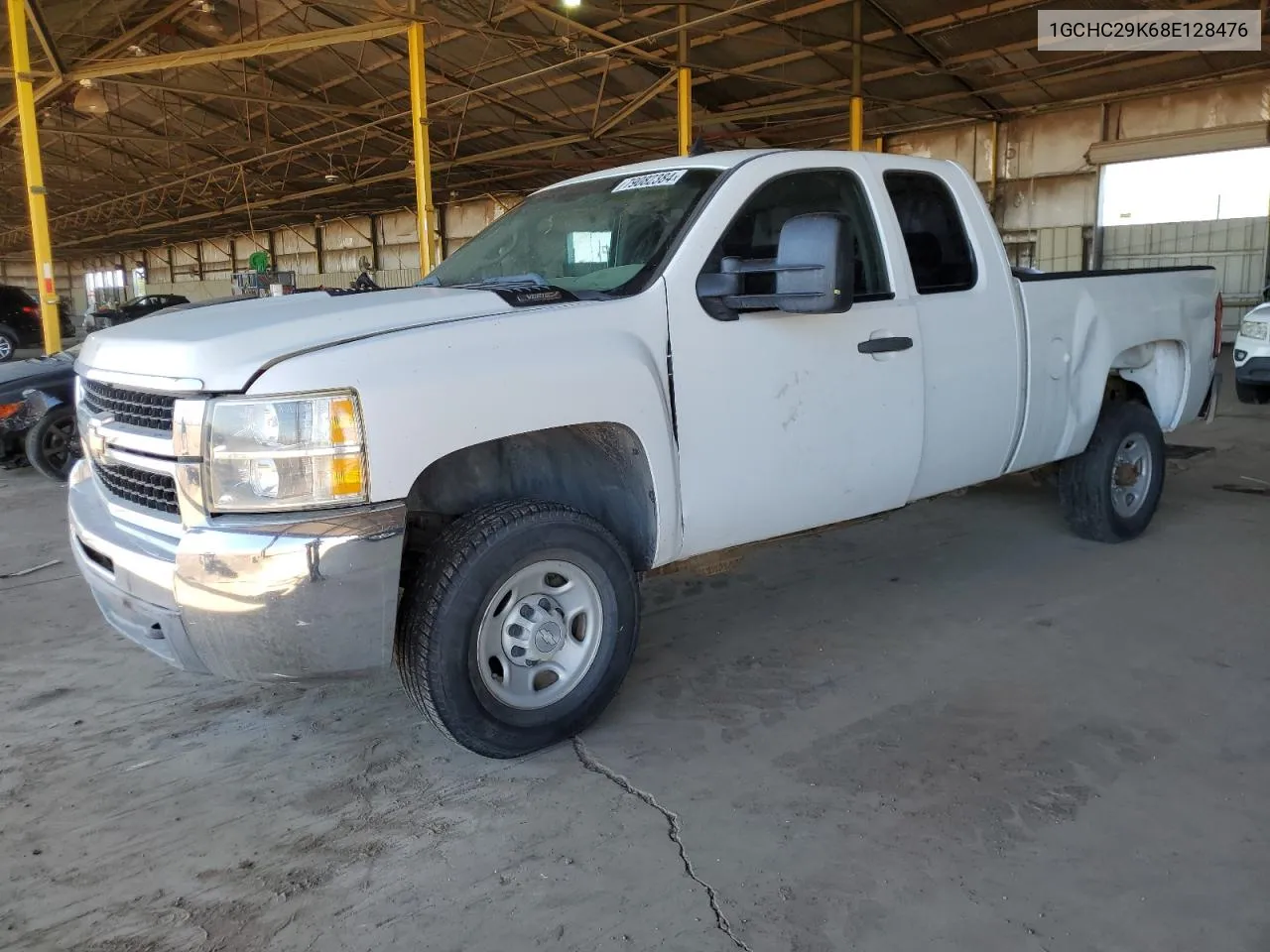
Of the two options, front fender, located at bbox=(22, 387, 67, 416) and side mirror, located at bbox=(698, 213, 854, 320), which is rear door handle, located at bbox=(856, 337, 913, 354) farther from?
front fender, located at bbox=(22, 387, 67, 416)

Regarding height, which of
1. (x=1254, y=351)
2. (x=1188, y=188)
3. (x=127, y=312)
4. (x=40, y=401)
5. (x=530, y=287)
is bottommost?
(x=40, y=401)

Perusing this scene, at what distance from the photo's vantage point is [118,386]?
2934 mm

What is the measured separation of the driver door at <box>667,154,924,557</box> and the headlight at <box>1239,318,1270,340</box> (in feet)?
25.4

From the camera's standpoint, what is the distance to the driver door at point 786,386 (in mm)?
3244

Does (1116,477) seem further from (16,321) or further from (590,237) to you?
(16,321)

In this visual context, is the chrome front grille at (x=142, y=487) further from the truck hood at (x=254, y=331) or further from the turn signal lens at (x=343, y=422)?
the turn signal lens at (x=343, y=422)

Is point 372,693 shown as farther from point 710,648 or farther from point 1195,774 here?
point 1195,774

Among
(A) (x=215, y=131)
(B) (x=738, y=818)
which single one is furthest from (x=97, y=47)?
(B) (x=738, y=818)

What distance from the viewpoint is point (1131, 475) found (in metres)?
5.44

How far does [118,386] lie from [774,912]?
8.06ft

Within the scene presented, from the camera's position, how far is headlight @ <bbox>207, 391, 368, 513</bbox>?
2535 mm

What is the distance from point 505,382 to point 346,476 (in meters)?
0.54

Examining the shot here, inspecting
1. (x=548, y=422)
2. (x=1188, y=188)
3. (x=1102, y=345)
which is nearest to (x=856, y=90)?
(x=1188, y=188)

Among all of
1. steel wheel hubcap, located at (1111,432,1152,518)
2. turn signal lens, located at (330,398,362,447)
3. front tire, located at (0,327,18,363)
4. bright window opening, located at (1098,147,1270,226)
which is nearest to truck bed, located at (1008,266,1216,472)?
steel wheel hubcap, located at (1111,432,1152,518)
